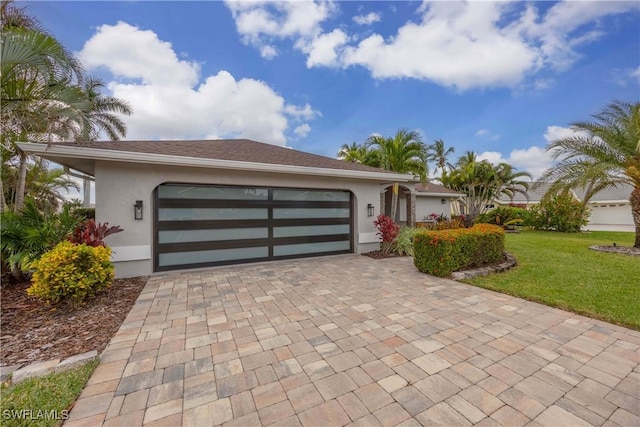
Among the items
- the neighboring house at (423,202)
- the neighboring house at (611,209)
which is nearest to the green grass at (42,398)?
the neighboring house at (423,202)

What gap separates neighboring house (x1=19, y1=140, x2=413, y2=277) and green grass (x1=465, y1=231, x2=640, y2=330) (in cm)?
439

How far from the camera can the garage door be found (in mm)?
6555

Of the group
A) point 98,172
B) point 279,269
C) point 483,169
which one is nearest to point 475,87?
point 483,169

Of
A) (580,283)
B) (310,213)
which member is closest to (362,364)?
(580,283)

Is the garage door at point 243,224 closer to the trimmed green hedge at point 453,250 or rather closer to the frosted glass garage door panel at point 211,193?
the frosted glass garage door panel at point 211,193

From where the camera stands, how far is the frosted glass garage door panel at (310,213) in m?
7.80

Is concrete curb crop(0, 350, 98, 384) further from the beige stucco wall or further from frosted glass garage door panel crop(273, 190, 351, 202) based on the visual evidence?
frosted glass garage door panel crop(273, 190, 351, 202)

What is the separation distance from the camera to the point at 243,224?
24.0 feet

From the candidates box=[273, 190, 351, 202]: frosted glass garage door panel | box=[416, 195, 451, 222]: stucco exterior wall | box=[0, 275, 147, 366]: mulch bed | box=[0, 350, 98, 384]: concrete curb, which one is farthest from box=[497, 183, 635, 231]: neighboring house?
box=[0, 350, 98, 384]: concrete curb

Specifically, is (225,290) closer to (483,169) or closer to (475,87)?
(475,87)

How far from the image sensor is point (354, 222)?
9008 millimetres

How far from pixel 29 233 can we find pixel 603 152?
1511 cm

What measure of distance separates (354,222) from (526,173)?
17.5 metres

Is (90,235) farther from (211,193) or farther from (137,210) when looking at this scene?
(211,193)
